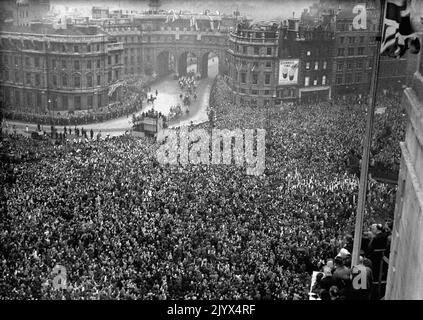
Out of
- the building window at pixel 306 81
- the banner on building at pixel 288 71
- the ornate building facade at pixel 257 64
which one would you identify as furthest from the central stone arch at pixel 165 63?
the building window at pixel 306 81

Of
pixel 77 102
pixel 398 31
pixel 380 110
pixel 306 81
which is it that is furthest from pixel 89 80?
pixel 398 31

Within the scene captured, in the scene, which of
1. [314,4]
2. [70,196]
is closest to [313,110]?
[314,4]

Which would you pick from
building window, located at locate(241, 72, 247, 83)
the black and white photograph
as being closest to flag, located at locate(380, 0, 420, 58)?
the black and white photograph

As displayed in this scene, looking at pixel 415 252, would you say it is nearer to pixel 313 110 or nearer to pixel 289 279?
pixel 289 279

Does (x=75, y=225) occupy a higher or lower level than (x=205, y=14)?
lower

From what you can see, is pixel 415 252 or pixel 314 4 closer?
pixel 415 252

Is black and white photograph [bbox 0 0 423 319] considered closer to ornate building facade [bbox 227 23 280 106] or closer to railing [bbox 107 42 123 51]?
ornate building facade [bbox 227 23 280 106]
